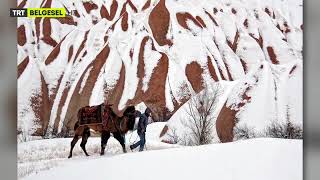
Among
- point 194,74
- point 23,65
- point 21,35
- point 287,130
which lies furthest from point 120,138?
point 287,130

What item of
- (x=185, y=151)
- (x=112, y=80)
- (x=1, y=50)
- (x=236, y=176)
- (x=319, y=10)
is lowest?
(x=236, y=176)

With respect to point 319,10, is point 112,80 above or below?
below

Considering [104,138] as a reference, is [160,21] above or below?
above

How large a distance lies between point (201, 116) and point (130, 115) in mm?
369

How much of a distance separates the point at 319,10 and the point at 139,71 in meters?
0.98

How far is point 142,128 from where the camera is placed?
2123 mm

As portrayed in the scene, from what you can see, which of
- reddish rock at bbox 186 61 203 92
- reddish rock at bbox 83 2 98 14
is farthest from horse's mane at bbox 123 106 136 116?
reddish rock at bbox 83 2 98 14

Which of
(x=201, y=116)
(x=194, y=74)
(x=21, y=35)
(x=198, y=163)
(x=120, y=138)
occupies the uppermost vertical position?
(x=21, y=35)

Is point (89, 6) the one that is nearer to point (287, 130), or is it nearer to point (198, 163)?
point (198, 163)

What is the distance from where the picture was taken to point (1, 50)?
7.02ft

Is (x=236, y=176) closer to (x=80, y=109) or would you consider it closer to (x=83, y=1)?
(x=80, y=109)

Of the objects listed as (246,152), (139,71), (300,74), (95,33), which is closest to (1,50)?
(95,33)

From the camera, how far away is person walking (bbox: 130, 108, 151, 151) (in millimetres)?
2117

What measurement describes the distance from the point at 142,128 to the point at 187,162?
0.29 m
